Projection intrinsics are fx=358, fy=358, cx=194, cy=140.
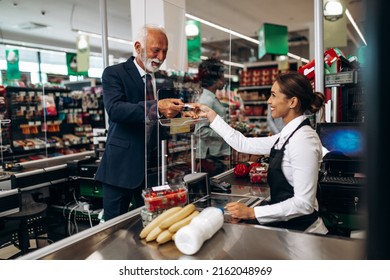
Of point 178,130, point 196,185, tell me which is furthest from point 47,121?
point 196,185

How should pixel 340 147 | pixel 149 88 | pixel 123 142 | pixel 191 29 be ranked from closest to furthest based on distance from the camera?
1. pixel 149 88
2. pixel 123 142
3. pixel 340 147
4. pixel 191 29

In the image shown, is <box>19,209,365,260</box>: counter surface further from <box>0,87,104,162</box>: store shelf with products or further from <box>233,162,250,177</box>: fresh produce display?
<box>0,87,104,162</box>: store shelf with products

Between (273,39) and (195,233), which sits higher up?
(273,39)

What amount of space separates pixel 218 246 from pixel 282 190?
0.61m

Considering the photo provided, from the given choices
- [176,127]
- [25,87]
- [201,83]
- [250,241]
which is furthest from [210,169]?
[25,87]

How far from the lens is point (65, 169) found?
4.29m

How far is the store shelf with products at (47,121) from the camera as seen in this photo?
6.04m

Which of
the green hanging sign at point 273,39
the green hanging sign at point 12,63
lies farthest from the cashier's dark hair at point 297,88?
the green hanging sign at point 12,63

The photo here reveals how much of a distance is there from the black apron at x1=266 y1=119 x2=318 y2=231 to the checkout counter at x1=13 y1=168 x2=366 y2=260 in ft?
1.04

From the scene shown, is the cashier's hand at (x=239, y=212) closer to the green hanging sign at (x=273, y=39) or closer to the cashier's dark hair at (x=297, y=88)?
the cashier's dark hair at (x=297, y=88)

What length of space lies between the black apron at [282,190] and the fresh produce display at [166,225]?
0.55m

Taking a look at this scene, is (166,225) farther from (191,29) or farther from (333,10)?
(333,10)

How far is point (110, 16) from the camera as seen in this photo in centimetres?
955

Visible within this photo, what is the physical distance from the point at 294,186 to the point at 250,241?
0.43 m
